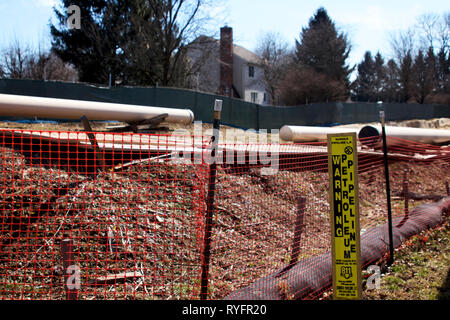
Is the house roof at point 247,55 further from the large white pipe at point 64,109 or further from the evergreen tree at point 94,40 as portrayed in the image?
the large white pipe at point 64,109

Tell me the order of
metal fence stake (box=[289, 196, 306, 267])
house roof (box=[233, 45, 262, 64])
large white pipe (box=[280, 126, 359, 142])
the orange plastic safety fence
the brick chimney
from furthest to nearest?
house roof (box=[233, 45, 262, 64]) → the brick chimney → large white pipe (box=[280, 126, 359, 142]) → metal fence stake (box=[289, 196, 306, 267]) → the orange plastic safety fence

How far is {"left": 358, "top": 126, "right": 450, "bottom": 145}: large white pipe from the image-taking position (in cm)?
1293

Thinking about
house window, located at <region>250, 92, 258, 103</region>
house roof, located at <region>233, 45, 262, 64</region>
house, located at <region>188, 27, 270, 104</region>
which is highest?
house roof, located at <region>233, 45, 262, 64</region>

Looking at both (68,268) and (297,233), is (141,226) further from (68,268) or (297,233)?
(297,233)

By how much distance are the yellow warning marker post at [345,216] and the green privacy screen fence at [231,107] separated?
45.7 feet

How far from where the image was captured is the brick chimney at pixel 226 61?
40.0m

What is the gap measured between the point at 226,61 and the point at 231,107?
2195 centimetres

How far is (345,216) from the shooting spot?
Answer: 355 cm

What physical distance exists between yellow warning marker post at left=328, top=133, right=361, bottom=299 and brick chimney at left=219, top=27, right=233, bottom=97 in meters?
35.6

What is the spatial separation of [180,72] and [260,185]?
20.7 meters

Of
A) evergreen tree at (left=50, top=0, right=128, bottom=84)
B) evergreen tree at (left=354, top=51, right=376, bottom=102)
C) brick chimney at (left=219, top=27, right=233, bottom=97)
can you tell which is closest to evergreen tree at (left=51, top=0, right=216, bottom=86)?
evergreen tree at (left=50, top=0, right=128, bottom=84)

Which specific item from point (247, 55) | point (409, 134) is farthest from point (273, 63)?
point (409, 134)

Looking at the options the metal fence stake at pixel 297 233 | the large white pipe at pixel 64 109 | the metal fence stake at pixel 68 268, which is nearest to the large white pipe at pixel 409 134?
the large white pipe at pixel 64 109

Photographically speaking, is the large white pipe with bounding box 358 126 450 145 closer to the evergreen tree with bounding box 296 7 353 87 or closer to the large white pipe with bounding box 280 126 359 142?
the large white pipe with bounding box 280 126 359 142
